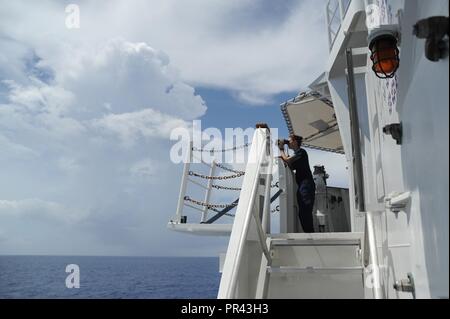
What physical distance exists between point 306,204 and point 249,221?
189 cm

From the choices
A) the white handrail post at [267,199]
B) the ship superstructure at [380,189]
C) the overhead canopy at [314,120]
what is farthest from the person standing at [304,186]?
the overhead canopy at [314,120]

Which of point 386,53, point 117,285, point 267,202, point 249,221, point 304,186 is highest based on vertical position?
point 386,53

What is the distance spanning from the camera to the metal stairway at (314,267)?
2723 millimetres

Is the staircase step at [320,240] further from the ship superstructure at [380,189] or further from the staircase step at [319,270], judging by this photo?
the staircase step at [319,270]

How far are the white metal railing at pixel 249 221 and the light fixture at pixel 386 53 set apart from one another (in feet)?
3.32

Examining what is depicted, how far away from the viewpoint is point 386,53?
200cm

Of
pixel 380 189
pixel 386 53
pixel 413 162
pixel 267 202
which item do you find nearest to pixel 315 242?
pixel 267 202

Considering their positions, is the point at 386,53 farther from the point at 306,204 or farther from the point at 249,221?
the point at 306,204

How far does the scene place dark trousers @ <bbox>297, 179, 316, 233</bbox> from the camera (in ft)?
12.8

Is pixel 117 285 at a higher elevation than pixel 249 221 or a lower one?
lower

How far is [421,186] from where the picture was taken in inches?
65.2

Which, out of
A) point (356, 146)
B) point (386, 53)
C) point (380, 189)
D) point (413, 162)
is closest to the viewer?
point (413, 162)

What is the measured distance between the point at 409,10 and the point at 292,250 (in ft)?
6.51
